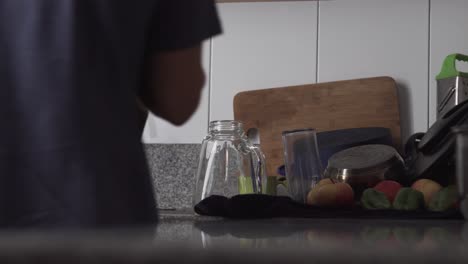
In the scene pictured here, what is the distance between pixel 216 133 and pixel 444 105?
1.95ft

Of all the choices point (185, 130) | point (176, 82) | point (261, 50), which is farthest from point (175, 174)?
point (176, 82)

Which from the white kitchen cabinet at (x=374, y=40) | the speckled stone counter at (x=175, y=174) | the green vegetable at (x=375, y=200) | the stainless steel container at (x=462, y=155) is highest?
the white kitchen cabinet at (x=374, y=40)

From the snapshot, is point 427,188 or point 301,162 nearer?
point 427,188

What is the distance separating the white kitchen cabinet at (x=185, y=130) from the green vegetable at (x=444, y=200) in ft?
2.82

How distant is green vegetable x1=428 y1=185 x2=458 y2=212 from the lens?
3.09 ft

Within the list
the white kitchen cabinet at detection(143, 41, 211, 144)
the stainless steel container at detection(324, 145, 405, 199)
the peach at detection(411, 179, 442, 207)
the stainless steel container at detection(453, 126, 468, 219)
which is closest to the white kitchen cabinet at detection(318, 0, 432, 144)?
the white kitchen cabinet at detection(143, 41, 211, 144)

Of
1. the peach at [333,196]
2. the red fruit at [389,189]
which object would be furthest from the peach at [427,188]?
the peach at [333,196]

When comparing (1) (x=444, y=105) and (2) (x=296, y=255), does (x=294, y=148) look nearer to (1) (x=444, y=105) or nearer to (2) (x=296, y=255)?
(1) (x=444, y=105)

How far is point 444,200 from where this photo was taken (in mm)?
951

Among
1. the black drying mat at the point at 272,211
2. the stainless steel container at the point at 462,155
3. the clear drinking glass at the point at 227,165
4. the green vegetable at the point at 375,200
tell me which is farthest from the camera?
the clear drinking glass at the point at 227,165

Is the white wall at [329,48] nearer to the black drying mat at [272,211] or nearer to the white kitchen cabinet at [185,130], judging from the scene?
the white kitchen cabinet at [185,130]

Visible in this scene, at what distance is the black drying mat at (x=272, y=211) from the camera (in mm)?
892

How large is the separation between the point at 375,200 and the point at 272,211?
0.17 metres

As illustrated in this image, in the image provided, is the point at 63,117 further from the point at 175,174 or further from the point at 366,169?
the point at 175,174
